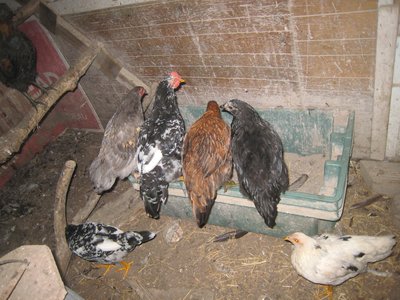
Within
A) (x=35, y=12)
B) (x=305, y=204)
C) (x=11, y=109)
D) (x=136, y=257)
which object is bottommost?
(x=136, y=257)

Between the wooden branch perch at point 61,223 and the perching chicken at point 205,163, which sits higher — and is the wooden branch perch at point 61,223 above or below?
below

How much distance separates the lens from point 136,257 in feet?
12.7

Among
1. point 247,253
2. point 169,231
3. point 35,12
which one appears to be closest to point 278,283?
point 247,253

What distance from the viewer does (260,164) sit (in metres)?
2.91

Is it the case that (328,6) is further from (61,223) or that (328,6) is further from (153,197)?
(61,223)

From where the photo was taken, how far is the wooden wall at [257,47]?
9.16 feet

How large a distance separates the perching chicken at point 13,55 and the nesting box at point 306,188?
2.59 metres

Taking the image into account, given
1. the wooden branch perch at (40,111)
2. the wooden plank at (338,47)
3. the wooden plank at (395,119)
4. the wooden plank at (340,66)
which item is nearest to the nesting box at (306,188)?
the wooden plank at (395,119)

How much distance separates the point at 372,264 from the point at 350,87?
6.46 feet

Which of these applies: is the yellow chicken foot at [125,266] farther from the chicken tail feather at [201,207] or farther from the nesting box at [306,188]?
the chicken tail feather at [201,207]

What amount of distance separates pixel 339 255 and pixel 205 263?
1.60 metres

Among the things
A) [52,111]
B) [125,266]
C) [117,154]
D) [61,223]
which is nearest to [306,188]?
[117,154]

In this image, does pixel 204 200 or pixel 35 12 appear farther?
pixel 35 12

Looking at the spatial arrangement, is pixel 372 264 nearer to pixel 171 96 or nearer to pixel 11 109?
pixel 171 96
